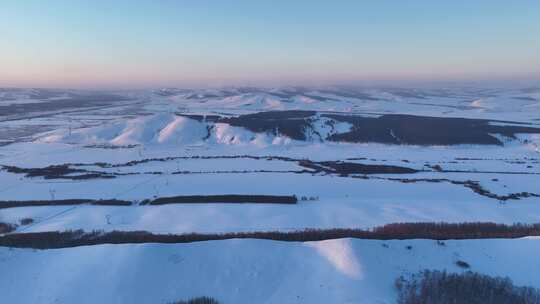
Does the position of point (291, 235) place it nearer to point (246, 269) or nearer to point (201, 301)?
point (246, 269)

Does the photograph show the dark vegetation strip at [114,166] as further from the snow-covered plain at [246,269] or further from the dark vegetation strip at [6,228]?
the snow-covered plain at [246,269]

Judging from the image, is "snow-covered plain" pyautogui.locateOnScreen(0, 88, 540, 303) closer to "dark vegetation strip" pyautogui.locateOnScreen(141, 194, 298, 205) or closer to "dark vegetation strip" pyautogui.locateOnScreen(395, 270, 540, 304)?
"dark vegetation strip" pyautogui.locateOnScreen(395, 270, 540, 304)

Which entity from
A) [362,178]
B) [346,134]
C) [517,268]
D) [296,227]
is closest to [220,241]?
[296,227]

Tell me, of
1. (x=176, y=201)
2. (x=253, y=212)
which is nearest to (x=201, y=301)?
(x=253, y=212)

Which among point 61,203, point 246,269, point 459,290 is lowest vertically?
point 61,203

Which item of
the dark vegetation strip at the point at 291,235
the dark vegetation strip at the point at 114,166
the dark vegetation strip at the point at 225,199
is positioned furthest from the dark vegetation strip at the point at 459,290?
the dark vegetation strip at the point at 114,166

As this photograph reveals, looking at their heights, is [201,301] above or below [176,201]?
above
